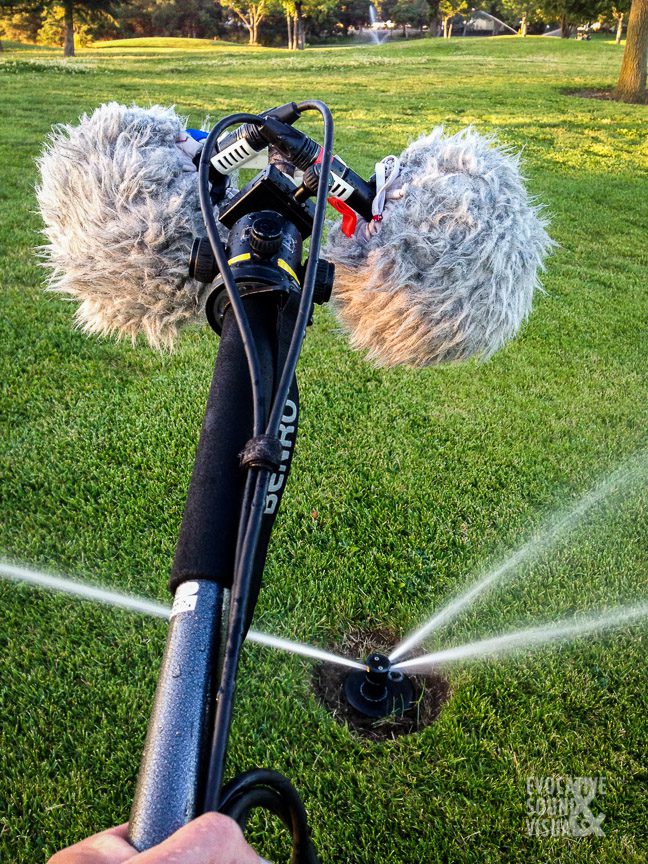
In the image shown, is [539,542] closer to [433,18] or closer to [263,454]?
[263,454]

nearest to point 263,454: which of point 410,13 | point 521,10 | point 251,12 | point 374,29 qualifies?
point 251,12

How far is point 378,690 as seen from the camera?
1.81 m

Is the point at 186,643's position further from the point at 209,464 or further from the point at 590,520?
the point at 590,520

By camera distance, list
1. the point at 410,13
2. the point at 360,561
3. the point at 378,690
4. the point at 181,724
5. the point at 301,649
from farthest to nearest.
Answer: the point at 410,13, the point at 360,561, the point at 301,649, the point at 378,690, the point at 181,724

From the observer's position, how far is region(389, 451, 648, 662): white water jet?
207cm

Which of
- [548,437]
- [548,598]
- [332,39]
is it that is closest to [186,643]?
[548,598]

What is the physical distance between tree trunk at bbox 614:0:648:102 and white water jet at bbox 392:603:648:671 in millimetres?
13853

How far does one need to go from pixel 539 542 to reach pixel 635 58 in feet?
46.6

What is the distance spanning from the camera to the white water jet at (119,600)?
6.44 feet

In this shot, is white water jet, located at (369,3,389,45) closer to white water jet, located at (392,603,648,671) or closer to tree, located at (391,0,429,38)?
tree, located at (391,0,429,38)

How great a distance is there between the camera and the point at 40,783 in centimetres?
158

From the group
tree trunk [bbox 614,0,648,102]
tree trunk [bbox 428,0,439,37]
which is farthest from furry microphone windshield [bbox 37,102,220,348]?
tree trunk [bbox 428,0,439,37]

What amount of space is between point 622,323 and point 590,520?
2.15 metres

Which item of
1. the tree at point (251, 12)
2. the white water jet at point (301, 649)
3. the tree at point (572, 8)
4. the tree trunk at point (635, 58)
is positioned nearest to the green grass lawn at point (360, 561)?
the white water jet at point (301, 649)
